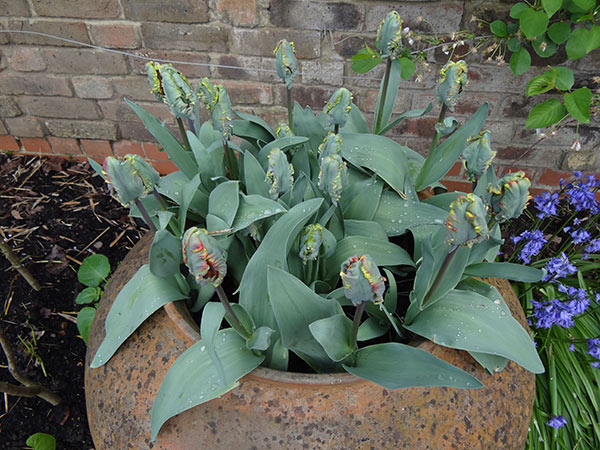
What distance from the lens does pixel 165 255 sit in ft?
2.17

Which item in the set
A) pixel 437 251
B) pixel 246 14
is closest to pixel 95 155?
pixel 246 14

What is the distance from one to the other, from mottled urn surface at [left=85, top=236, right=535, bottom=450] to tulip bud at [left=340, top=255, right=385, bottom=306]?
0.48ft

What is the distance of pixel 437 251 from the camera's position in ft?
2.10

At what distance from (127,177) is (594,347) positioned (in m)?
1.13

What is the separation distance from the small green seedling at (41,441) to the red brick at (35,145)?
1.15 m

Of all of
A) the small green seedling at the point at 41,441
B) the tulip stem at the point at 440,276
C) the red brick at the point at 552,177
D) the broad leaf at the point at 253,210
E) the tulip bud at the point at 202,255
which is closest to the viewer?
the tulip bud at the point at 202,255

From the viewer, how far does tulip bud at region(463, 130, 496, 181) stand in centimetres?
61

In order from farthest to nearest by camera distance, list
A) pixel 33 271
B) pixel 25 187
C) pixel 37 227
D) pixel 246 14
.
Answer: pixel 25 187, pixel 37 227, pixel 33 271, pixel 246 14

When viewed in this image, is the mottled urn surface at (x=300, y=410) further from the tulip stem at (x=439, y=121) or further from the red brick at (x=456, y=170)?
the red brick at (x=456, y=170)

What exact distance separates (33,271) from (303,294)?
1.22 m

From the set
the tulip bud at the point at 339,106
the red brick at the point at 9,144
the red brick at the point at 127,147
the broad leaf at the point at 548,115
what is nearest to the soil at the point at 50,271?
the red brick at the point at 9,144

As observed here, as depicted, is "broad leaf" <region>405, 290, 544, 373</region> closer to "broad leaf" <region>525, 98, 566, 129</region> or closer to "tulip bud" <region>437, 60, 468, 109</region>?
"tulip bud" <region>437, 60, 468, 109</region>

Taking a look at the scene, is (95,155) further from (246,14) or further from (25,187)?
(246,14)

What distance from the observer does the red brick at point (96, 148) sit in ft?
5.93
